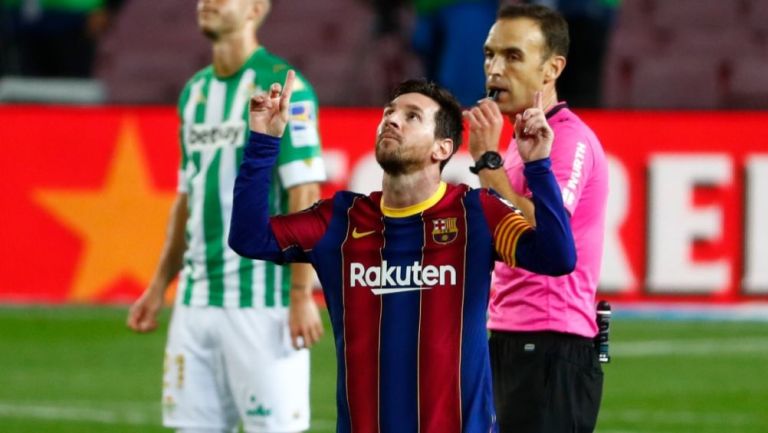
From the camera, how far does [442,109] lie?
5.33 meters

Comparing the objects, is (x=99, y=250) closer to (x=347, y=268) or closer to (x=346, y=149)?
(x=346, y=149)

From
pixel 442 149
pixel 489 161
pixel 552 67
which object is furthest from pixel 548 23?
pixel 442 149

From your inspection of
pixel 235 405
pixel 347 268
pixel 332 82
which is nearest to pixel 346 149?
pixel 332 82

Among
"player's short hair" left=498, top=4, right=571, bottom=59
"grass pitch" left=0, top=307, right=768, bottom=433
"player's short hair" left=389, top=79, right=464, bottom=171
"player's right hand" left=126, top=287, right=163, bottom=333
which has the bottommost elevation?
"grass pitch" left=0, top=307, right=768, bottom=433

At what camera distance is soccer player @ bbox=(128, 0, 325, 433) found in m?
6.69

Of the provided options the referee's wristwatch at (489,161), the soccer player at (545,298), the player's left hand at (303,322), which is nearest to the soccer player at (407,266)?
the referee's wristwatch at (489,161)

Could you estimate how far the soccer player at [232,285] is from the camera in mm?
6688

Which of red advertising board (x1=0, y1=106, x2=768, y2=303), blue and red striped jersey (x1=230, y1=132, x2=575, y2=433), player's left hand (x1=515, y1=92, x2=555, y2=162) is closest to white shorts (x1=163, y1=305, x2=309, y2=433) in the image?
blue and red striped jersey (x1=230, y1=132, x2=575, y2=433)

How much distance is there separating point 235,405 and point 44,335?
6625 mm

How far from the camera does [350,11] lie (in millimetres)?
16547

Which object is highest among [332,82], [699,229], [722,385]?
[332,82]

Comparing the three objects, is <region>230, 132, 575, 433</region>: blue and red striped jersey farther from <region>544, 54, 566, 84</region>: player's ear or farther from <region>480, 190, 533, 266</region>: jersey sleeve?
<region>544, 54, 566, 84</region>: player's ear

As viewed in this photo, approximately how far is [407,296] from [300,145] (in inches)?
64.5

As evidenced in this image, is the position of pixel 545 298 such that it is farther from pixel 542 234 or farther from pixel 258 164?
pixel 258 164
